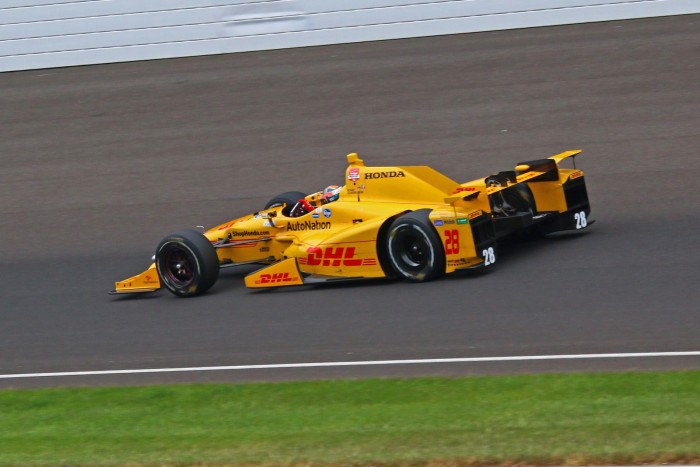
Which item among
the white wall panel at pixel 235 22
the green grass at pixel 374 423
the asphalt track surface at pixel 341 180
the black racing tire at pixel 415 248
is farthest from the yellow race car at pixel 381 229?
the white wall panel at pixel 235 22

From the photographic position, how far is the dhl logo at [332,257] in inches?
501

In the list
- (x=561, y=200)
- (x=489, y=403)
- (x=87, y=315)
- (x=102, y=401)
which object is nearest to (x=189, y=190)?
(x=87, y=315)

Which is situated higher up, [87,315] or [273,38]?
[273,38]

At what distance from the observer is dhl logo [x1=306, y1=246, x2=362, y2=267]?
1272 centimetres

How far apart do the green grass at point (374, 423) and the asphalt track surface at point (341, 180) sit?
597 millimetres

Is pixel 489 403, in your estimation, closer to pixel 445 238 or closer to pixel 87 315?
pixel 445 238

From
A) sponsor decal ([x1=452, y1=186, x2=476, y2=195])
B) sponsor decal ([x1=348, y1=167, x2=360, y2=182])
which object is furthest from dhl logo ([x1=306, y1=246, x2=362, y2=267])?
sponsor decal ([x1=452, y1=186, x2=476, y2=195])

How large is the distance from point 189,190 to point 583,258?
7.90m

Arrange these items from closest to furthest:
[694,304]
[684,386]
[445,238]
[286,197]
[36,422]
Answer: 1. [684,386]
2. [36,422]
3. [694,304]
4. [445,238]
5. [286,197]

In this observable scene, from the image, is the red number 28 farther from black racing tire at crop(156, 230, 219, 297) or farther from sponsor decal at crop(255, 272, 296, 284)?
black racing tire at crop(156, 230, 219, 297)

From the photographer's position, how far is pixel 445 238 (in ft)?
39.7

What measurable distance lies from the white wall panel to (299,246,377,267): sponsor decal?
402 inches

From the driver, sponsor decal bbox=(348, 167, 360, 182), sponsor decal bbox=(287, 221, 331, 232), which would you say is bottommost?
sponsor decal bbox=(287, 221, 331, 232)

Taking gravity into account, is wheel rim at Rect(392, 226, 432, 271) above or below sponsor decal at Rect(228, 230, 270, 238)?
below
